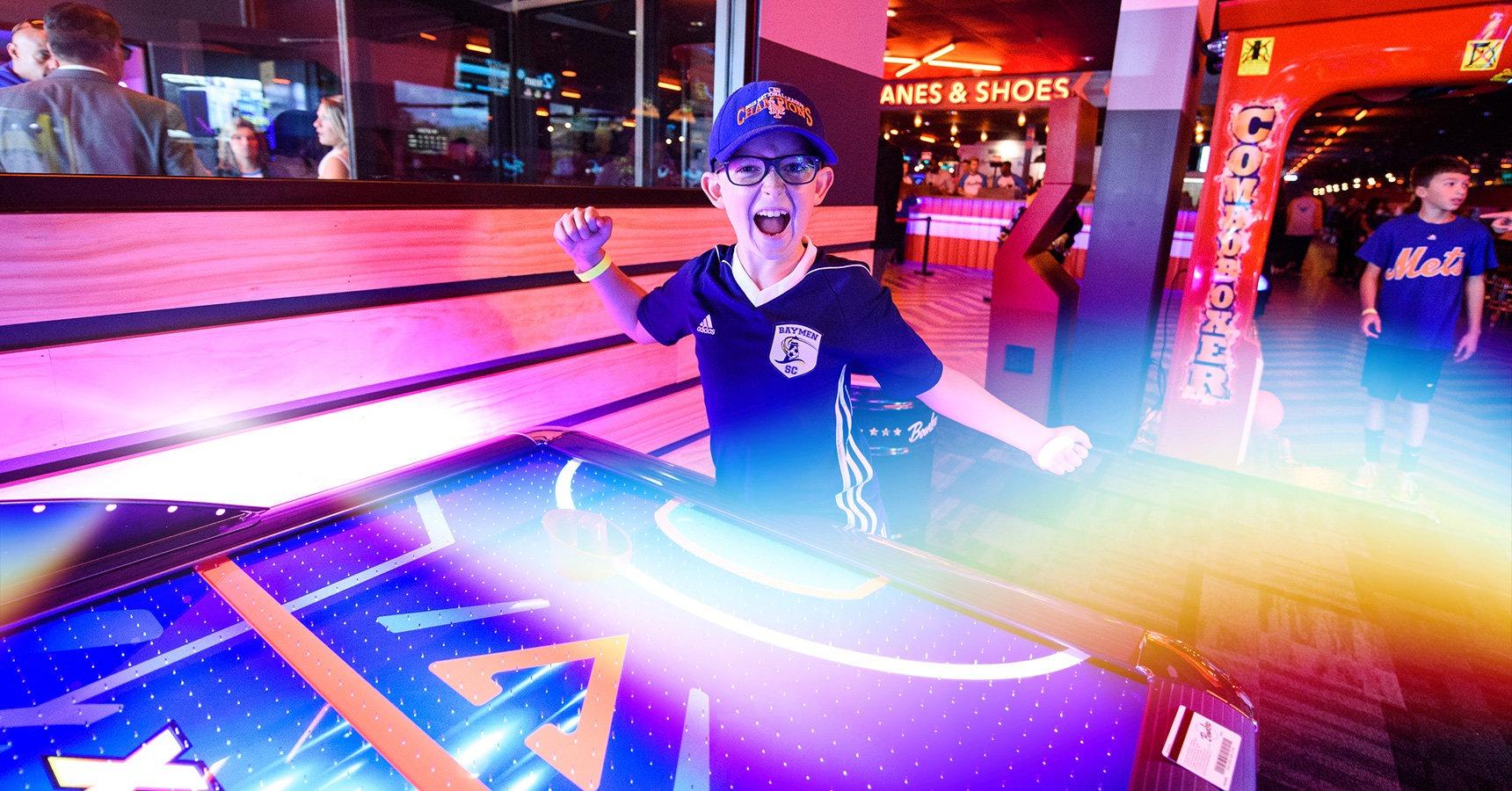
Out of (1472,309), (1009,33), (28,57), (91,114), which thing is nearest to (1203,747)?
(91,114)

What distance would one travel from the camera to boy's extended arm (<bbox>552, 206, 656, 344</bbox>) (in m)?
1.63

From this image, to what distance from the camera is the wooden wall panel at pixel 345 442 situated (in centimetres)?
151

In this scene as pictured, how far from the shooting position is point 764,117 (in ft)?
4.42

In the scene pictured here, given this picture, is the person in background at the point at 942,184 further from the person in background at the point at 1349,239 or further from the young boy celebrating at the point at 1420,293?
the young boy celebrating at the point at 1420,293

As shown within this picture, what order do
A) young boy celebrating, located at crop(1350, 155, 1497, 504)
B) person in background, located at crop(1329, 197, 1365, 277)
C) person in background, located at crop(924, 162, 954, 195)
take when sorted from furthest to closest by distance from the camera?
person in background, located at crop(924, 162, 954, 195) < person in background, located at crop(1329, 197, 1365, 277) < young boy celebrating, located at crop(1350, 155, 1497, 504)

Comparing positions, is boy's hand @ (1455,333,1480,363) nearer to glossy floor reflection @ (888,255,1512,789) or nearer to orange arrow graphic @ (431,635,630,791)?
glossy floor reflection @ (888,255,1512,789)

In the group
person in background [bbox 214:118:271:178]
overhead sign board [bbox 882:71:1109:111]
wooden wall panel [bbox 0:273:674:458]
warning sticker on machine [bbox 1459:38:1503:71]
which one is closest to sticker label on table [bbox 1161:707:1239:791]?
wooden wall panel [bbox 0:273:674:458]

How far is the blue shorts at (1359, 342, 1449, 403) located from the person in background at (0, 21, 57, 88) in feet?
17.2

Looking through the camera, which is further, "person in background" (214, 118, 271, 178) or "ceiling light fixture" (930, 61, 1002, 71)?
"ceiling light fixture" (930, 61, 1002, 71)

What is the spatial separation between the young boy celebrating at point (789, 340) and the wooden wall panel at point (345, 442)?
75 centimetres

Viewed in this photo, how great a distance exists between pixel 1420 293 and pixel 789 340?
3.72m

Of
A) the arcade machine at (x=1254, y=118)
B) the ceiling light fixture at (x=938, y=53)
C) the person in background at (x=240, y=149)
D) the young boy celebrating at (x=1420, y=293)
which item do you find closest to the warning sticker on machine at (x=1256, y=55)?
the arcade machine at (x=1254, y=118)

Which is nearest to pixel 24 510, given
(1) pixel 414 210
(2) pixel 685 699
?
(2) pixel 685 699

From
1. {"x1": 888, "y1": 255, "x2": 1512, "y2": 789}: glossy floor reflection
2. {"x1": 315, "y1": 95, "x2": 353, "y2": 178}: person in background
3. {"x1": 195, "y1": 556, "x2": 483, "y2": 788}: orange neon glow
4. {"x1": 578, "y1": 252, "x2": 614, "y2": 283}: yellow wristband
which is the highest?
{"x1": 315, "y1": 95, "x2": 353, "y2": 178}: person in background
